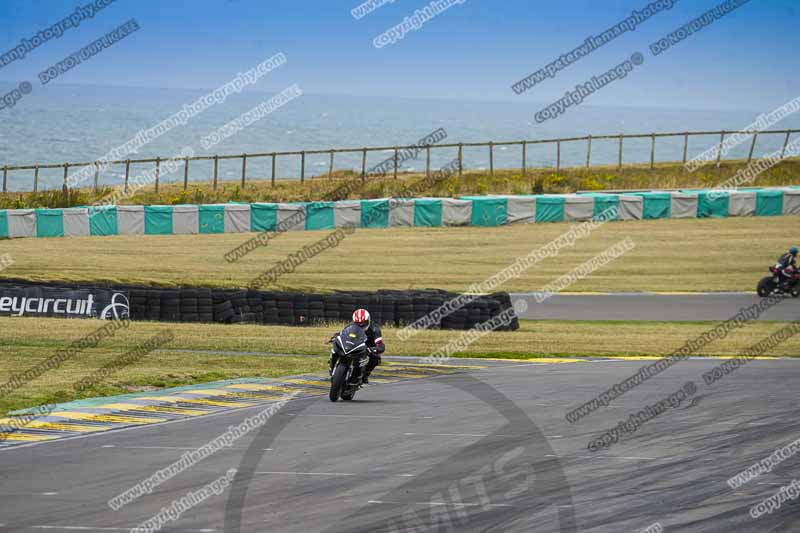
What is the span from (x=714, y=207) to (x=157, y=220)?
2414cm

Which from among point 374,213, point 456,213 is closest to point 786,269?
point 456,213

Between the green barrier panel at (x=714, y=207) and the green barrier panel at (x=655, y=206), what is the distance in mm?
1401

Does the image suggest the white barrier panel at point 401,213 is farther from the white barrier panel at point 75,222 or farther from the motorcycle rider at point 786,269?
the motorcycle rider at point 786,269

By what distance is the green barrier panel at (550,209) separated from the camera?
153 feet

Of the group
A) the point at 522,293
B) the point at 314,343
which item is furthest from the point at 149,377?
the point at 522,293

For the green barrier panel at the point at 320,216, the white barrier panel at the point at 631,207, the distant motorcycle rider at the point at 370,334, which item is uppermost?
the white barrier panel at the point at 631,207

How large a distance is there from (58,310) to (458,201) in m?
23.1

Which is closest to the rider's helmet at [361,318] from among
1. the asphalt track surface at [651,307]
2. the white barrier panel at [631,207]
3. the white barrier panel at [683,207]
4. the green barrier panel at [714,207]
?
the asphalt track surface at [651,307]

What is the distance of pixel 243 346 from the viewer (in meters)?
22.7

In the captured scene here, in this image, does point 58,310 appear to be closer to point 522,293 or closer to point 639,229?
point 522,293

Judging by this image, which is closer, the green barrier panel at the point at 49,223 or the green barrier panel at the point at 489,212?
the green barrier panel at the point at 49,223

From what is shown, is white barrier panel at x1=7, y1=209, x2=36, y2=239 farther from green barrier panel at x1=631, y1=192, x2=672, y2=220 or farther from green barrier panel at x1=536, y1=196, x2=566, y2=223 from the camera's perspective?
green barrier panel at x1=631, y1=192, x2=672, y2=220

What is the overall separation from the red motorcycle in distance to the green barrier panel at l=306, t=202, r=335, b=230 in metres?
18.3

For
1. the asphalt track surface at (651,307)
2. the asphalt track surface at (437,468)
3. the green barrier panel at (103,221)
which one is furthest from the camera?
the green barrier panel at (103,221)
